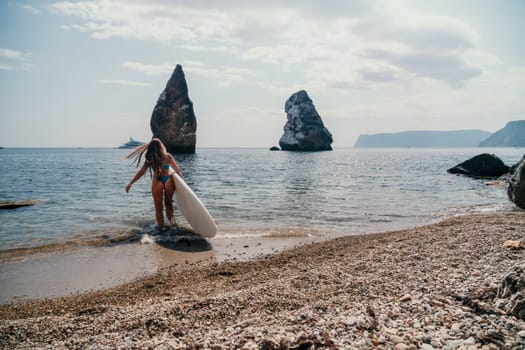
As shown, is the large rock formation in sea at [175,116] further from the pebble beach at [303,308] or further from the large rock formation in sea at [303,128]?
the pebble beach at [303,308]

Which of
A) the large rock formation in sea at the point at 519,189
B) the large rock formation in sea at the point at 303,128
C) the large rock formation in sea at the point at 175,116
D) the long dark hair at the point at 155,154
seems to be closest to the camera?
the long dark hair at the point at 155,154

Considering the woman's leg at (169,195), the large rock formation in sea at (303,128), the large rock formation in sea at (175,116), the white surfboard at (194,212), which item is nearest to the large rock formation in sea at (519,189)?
the white surfboard at (194,212)

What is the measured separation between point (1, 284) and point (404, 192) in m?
18.6

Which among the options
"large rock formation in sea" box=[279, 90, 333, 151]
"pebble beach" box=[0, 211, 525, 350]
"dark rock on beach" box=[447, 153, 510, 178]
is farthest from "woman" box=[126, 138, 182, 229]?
"large rock formation in sea" box=[279, 90, 333, 151]

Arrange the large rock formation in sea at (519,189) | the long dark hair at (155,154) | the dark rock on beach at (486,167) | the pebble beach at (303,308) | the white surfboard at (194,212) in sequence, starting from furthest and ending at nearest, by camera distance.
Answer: the dark rock on beach at (486,167) → the large rock formation in sea at (519,189) → the long dark hair at (155,154) → the white surfboard at (194,212) → the pebble beach at (303,308)

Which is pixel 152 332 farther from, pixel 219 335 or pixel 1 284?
pixel 1 284

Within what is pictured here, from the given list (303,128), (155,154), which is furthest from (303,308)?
(303,128)

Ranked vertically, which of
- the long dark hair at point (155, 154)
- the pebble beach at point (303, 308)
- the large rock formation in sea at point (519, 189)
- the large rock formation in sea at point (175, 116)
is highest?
the large rock formation in sea at point (175, 116)

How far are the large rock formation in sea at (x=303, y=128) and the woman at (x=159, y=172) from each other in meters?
97.9

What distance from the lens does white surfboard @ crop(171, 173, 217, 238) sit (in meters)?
9.12

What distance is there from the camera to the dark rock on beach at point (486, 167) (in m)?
29.0

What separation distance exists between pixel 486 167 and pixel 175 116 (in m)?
67.4

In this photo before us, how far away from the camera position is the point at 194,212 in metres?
9.35

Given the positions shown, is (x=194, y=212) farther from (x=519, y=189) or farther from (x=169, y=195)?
(x=519, y=189)
